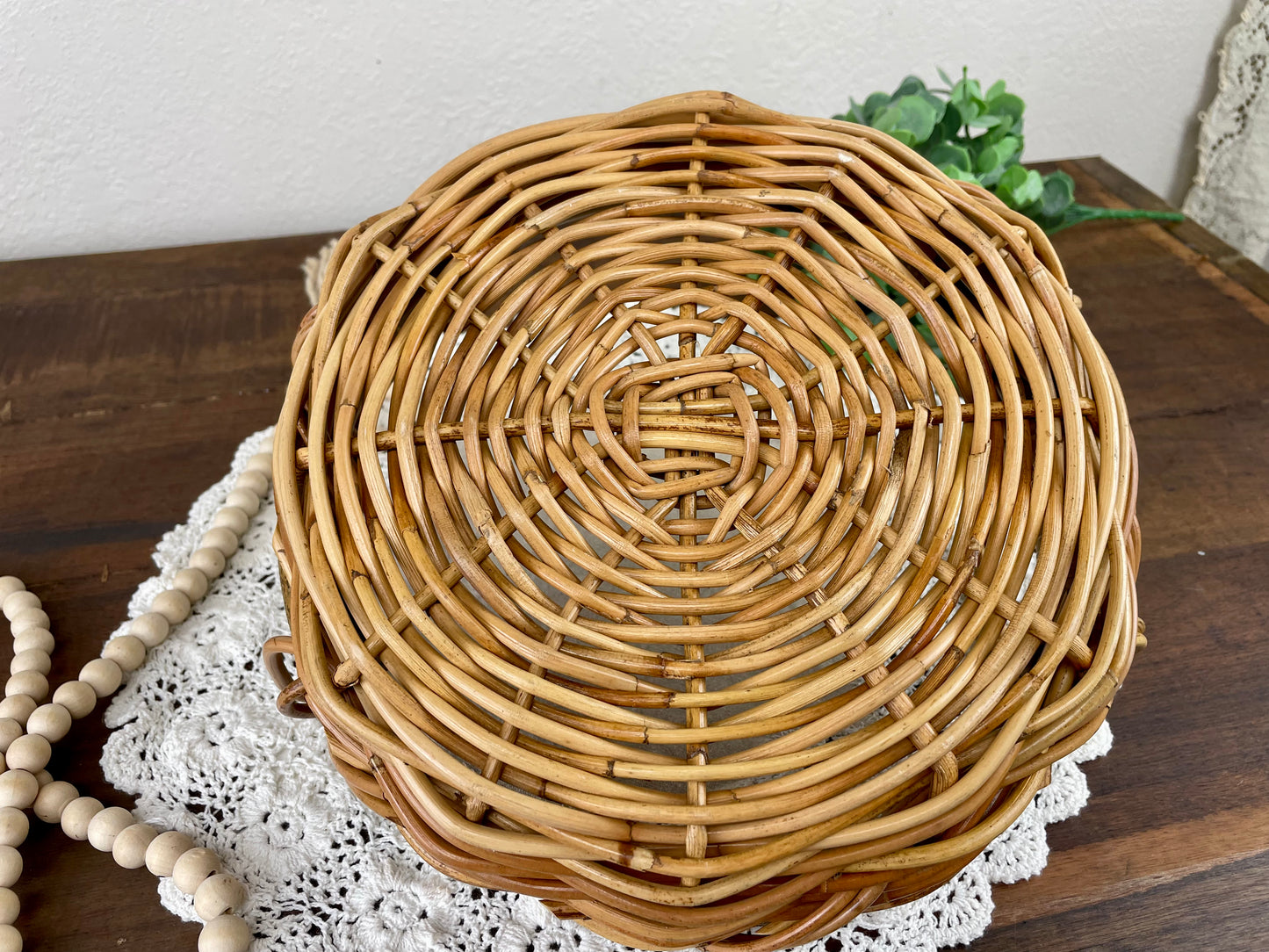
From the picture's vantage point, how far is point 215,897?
45 centimetres

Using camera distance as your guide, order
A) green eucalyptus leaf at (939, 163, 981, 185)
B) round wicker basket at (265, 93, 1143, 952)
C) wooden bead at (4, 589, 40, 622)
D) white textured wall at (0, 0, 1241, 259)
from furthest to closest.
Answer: white textured wall at (0, 0, 1241, 259), green eucalyptus leaf at (939, 163, 981, 185), wooden bead at (4, 589, 40, 622), round wicker basket at (265, 93, 1143, 952)

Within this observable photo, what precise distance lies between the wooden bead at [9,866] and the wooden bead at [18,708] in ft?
0.26

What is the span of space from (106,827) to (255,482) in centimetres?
26

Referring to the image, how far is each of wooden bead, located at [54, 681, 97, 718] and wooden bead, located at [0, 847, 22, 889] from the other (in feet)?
0.26

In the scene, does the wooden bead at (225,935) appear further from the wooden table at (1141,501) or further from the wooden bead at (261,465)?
the wooden bead at (261,465)

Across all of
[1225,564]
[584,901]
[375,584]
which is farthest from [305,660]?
[1225,564]

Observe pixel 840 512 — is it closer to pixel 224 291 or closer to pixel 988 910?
pixel 988 910

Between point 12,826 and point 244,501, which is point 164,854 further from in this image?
point 244,501

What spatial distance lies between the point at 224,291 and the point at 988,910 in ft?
2.60

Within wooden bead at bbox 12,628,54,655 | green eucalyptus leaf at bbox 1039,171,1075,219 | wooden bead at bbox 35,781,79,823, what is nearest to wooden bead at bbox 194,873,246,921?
wooden bead at bbox 35,781,79,823

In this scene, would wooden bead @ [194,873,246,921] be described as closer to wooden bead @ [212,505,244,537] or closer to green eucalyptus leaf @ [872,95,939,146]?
wooden bead @ [212,505,244,537]

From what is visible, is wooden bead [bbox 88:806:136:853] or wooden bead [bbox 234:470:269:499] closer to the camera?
wooden bead [bbox 88:806:136:853]

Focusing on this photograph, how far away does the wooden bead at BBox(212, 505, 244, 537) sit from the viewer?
632mm

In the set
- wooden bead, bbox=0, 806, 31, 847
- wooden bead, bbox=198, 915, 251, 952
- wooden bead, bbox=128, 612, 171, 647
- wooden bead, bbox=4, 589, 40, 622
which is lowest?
wooden bead, bbox=0, 806, 31, 847
